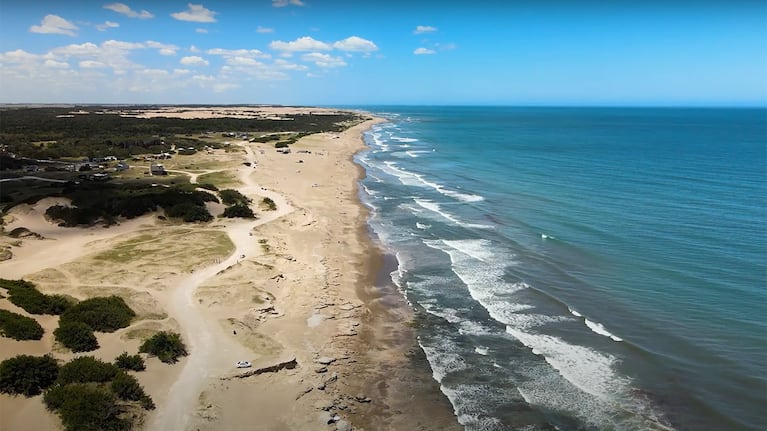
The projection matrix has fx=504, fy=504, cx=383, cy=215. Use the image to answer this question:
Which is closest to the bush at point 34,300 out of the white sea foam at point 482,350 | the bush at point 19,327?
the bush at point 19,327

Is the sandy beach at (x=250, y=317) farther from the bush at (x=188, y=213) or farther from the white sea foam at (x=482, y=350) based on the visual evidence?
the white sea foam at (x=482, y=350)

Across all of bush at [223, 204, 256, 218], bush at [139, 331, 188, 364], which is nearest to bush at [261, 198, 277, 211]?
bush at [223, 204, 256, 218]

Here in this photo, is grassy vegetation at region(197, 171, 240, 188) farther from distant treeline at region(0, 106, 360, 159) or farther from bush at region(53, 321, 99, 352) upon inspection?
bush at region(53, 321, 99, 352)

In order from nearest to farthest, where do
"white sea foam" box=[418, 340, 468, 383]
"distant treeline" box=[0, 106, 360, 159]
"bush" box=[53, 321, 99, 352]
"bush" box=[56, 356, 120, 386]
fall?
"bush" box=[56, 356, 120, 386] < "bush" box=[53, 321, 99, 352] < "white sea foam" box=[418, 340, 468, 383] < "distant treeline" box=[0, 106, 360, 159]

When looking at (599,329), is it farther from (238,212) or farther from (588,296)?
(238,212)

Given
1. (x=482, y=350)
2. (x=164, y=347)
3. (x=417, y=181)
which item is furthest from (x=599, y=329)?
(x=417, y=181)

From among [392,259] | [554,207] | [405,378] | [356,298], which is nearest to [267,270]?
[356,298]

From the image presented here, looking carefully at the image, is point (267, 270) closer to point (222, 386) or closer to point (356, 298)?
point (356, 298)
